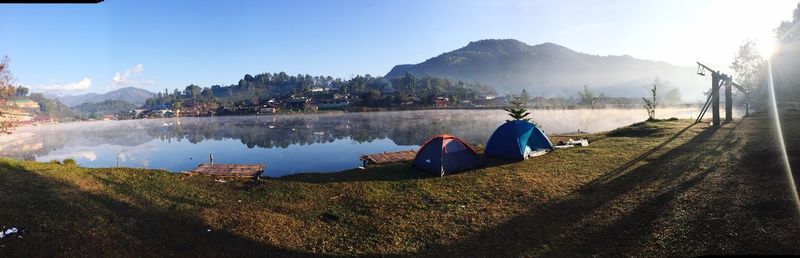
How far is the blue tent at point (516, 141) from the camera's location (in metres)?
18.5

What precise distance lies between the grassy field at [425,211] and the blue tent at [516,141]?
7.94 ft

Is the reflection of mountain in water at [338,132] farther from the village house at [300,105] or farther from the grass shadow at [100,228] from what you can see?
the village house at [300,105]

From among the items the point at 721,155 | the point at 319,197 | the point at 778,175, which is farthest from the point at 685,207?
the point at 319,197

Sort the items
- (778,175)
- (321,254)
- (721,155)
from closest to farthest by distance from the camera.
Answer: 1. (321,254)
2. (778,175)
3. (721,155)

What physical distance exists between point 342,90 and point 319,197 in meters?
157

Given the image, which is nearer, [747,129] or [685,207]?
[685,207]

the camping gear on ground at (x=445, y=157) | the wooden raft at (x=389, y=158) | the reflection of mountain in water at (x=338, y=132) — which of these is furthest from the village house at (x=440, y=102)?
the camping gear on ground at (x=445, y=157)

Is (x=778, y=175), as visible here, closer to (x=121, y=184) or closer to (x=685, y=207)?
(x=685, y=207)

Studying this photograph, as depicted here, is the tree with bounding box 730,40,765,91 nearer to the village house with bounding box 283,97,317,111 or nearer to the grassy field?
the grassy field

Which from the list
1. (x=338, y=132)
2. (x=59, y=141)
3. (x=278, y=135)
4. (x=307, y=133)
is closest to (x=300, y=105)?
(x=59, y=141)

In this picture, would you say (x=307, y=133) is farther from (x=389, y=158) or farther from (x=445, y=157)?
(x=445, y=157)

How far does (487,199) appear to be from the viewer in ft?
39.1

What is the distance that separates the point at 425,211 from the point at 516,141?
893 cm

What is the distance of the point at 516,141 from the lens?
18469 millimetres
